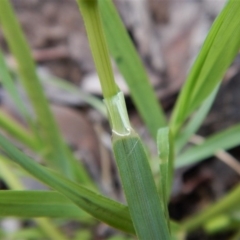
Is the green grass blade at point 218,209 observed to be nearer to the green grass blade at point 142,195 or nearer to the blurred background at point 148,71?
the blurred background at point 148,71

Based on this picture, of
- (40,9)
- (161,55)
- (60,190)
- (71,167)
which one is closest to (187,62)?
(161,55)

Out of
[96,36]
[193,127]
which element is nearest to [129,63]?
[193,127]

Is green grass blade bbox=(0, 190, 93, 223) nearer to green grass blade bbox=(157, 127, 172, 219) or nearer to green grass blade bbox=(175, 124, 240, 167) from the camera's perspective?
green grass blade bbox=(157, 127, 172, 219)

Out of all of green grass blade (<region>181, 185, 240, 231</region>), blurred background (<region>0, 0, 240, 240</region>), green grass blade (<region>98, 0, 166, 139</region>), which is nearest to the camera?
green grass blade (<region>98, 0, 166, 139</region>)

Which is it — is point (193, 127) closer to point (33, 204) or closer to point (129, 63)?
point (129, 63)

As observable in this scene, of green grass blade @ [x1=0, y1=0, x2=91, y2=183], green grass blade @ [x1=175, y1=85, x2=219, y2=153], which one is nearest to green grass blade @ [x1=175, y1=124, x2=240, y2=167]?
green grass blade @ [x1=175, y1=85, x2=219, y2=153]
